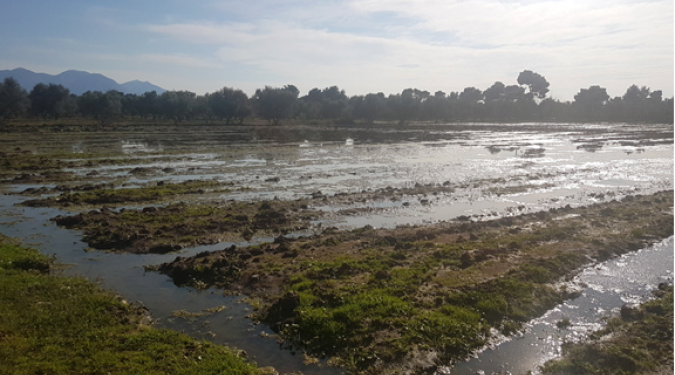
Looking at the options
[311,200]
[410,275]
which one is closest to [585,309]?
[410,275]

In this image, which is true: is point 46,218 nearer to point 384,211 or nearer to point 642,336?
point 384,211

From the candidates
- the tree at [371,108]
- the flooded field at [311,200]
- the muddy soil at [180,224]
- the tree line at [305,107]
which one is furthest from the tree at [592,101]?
the muddy soil at [180,224]

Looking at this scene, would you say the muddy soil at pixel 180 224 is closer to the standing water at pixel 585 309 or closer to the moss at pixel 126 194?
the moss at pixel 126 194

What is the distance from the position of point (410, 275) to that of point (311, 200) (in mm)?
13228

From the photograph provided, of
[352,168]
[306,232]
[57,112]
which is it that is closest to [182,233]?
[306,232]

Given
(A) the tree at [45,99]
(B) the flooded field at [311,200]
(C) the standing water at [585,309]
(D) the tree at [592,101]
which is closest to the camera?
(C) the standing water at [585,309]

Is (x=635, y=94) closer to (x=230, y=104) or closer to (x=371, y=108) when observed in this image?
(x=371, y=108)

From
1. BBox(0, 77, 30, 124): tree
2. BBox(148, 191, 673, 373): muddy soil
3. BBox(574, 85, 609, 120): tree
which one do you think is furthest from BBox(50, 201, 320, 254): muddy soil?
BBox(574, 85, 609, 120): tree

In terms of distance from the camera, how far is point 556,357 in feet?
34.2

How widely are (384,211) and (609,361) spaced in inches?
625

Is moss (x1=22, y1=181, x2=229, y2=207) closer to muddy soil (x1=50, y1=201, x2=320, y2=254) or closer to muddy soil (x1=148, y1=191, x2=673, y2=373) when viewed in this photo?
muddy soil (x1=50, y1=201, x2=320, y2=254)

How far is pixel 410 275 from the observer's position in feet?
48.1

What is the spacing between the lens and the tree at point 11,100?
322ft

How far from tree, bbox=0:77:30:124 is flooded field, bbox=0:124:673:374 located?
4980 cm
